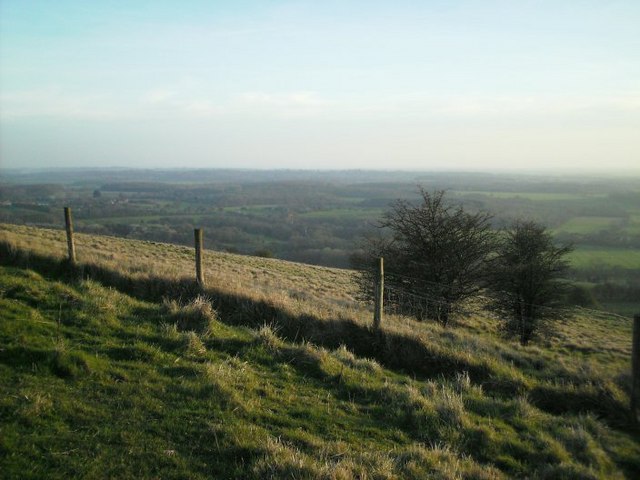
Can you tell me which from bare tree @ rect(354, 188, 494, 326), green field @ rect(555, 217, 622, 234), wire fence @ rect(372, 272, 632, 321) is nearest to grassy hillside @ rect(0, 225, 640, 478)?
wire fence @ rect(372, 272, 632, 321)

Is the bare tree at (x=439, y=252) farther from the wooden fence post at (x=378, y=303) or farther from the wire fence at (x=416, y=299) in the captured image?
the wooden fence post at (x=378, y=303)

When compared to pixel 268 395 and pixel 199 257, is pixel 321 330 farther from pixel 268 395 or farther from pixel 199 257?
pixel 268 395

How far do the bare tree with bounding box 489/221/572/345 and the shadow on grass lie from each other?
482 inches

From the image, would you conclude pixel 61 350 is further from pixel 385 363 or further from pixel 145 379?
pixel 385 363

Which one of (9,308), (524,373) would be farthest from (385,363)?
(9,308)

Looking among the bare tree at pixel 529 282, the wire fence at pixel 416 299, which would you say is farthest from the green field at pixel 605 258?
the wire fence at pixel 416 299

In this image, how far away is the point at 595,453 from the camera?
227 inches

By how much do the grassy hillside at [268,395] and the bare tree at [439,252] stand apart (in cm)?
722

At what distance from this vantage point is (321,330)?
391 inches

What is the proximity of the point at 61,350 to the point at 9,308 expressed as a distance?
2393 mm

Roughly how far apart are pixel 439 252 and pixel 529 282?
23.9 feet

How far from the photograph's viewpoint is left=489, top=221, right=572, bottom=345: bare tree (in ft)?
68.7

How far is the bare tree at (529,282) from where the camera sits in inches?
825

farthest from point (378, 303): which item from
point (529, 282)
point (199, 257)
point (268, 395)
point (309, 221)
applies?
point (309, 221)
